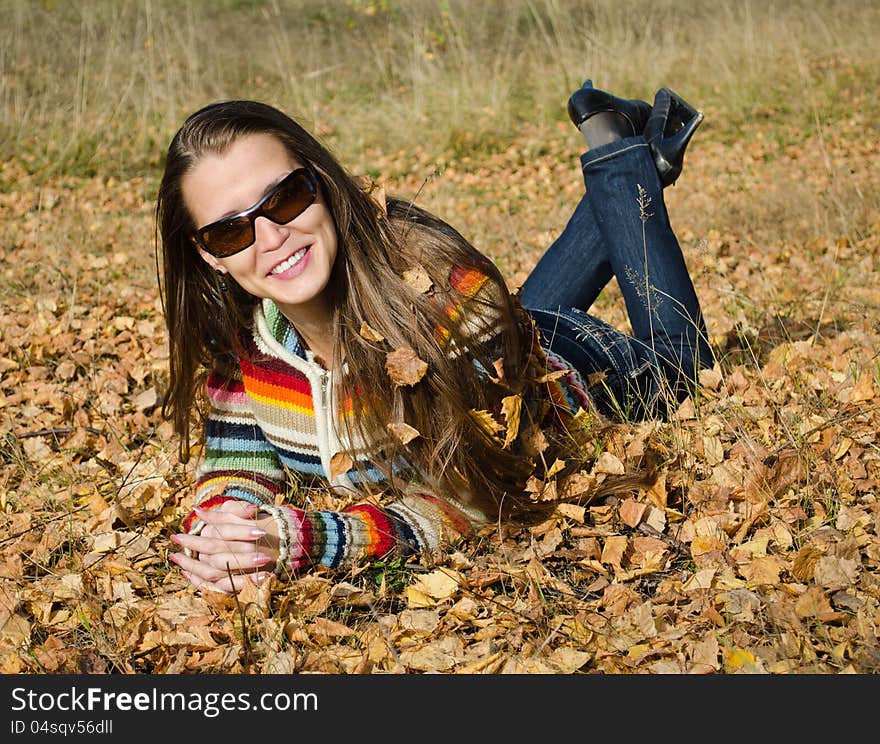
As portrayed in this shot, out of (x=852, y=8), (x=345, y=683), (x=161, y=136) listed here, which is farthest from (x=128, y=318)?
(x=852, y=8)

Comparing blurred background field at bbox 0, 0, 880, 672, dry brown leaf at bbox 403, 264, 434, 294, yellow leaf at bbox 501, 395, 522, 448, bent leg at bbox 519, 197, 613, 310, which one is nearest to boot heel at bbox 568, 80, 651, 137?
bent leg at bbox 519, 197, 613, 310

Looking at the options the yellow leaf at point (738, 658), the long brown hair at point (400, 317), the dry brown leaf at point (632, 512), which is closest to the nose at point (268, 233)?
the long brown hair at point (400, 317)

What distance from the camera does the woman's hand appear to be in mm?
1985

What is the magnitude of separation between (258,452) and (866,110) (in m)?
6.53

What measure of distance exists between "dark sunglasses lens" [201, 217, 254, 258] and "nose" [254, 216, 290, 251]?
0.05 ft

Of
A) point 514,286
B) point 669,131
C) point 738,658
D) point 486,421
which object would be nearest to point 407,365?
point 486,421

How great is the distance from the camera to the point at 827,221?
4574 mm

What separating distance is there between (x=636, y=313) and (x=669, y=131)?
1.93 feet

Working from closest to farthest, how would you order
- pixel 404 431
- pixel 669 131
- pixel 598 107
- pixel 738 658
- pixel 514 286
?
pixel 738 658 → pixel 404 431 → pixel 598 107 → pixel 669 131 → pixel 514 286

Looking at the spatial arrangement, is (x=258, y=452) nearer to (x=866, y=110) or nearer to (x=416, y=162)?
(x=416, y=162)

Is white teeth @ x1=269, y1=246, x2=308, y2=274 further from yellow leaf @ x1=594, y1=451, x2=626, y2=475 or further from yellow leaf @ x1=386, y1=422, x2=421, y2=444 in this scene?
yellow leaf @ x1=594, y1=451, x2=626, y2=475

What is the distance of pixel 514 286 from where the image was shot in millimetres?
4305

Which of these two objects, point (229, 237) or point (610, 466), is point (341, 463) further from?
point (610, 466)

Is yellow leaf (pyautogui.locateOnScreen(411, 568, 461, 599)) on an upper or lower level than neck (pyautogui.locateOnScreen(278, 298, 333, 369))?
lower
